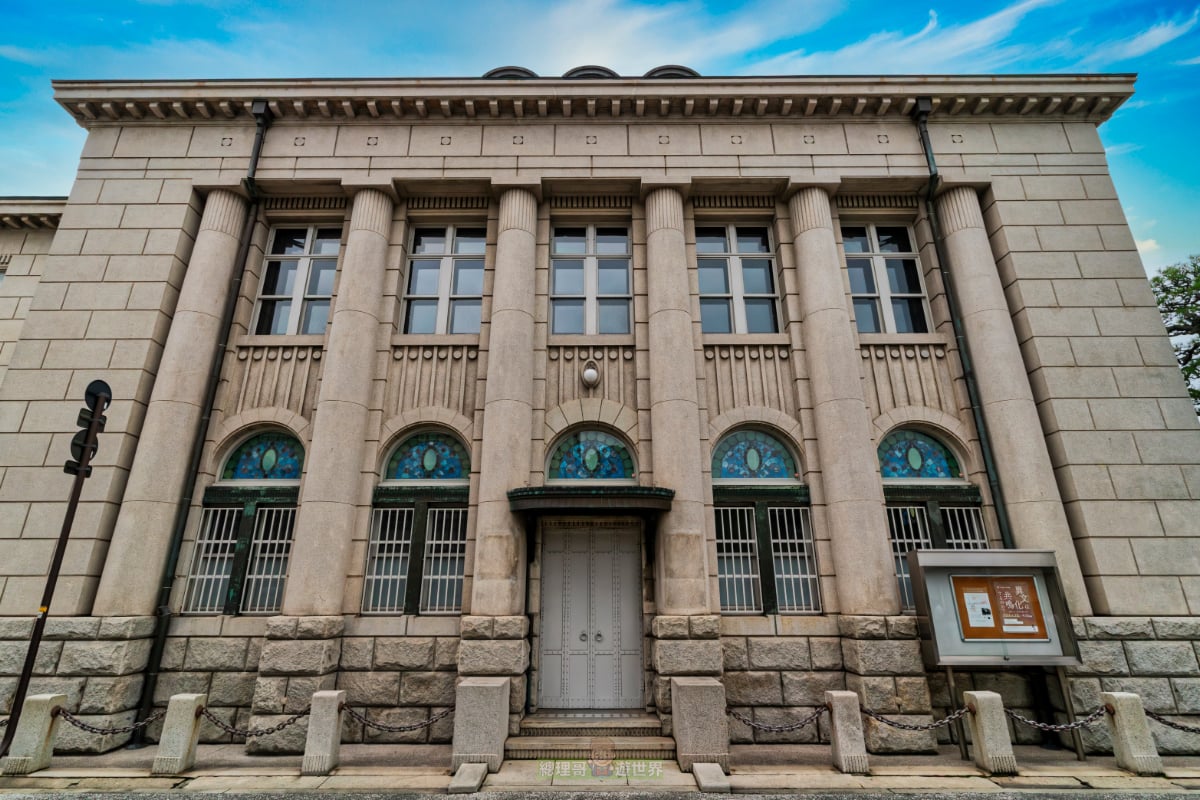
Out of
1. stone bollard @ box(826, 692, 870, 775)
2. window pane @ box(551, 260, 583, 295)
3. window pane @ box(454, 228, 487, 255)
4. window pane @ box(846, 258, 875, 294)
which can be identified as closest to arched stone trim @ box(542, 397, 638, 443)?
window pane @ box(551, 260, 583, 295)

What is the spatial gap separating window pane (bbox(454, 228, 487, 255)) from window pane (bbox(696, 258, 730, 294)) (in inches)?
198

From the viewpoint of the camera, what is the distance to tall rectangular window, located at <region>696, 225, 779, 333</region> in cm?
1163

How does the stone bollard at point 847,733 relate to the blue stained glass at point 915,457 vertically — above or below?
below

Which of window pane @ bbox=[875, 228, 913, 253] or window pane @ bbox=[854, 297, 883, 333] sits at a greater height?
window pane @ bbox=[875, 228, 913, 253]

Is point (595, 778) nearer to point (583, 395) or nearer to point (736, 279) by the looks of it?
point (583, 395)

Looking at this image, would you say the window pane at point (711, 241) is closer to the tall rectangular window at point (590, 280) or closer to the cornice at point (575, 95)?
the tall rectangular window at point (590, 280)

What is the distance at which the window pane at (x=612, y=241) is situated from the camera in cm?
1220

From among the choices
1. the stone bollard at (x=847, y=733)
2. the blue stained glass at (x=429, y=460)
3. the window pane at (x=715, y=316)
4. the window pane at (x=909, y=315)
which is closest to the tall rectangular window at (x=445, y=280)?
the blue stained glass at (x=429, y=460)

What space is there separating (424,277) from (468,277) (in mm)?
1028

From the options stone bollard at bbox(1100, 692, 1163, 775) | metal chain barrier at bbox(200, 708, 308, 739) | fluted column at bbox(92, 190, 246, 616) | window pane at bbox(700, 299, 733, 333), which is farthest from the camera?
window pane at bbox(700, 299, 733, 333)

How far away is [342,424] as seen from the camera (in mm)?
10055

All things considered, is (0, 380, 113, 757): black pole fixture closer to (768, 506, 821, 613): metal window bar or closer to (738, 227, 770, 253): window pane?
(768, 506, 821, 613): metal window bar

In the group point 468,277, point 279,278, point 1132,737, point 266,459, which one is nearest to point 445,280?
point 468,277

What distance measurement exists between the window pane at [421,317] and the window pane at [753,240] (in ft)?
23.4
